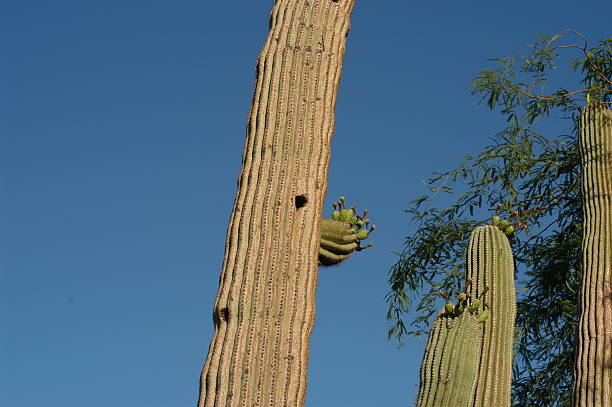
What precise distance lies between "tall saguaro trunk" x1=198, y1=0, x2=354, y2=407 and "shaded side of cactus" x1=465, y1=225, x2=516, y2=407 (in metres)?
2.32

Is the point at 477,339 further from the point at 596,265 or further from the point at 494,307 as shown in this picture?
the point at 596,265

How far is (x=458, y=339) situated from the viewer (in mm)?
5480

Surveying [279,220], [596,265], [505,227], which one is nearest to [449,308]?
[596,265]

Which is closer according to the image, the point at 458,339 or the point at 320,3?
the point at 320,3

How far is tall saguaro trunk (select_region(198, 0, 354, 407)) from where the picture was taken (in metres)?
3.48

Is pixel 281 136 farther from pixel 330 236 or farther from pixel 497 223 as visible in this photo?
pixel 497 223

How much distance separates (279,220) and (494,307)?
2582 mm

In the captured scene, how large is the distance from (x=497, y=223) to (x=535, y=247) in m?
2.59

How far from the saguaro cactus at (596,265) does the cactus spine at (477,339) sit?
481 mm

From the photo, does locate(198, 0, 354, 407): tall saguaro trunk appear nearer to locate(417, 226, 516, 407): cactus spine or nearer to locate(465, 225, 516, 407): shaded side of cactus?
locate(417, 226, 516, 407): cactus spine

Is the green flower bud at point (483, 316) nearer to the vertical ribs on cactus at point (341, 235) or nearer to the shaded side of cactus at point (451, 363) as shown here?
the shaded side of cactus at point (451, 363)

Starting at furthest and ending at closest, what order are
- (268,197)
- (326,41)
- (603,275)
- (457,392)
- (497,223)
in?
(497,223)
(603,275)
(457,392)
(326,41)
(268,197)

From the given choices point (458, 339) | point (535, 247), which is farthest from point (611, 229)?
point (535, 247)

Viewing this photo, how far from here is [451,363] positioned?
5.32 meters
